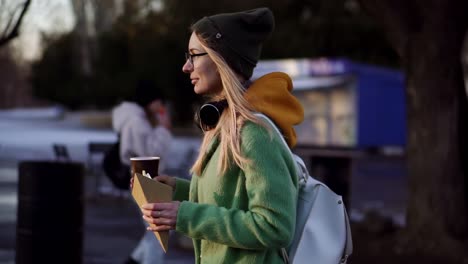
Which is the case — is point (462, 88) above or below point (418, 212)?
above

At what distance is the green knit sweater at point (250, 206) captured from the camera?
2648 mm

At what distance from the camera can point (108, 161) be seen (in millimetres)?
7426

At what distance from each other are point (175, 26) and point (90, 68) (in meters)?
15.0

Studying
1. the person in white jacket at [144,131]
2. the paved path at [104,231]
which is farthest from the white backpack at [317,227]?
the person in white jacket at [144,131]

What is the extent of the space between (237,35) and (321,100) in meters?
27.3

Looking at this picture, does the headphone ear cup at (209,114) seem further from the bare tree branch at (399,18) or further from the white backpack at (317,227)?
the bare tree branch at (399,18)

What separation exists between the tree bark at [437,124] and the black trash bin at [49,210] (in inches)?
163

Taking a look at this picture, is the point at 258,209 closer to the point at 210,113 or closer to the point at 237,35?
the point at 210,113

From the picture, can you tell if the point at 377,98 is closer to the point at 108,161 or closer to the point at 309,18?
the point at 309,18

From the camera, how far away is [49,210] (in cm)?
651

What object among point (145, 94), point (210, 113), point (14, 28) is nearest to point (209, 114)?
point (210, 113)

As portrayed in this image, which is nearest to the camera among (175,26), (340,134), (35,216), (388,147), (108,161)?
(35,216)

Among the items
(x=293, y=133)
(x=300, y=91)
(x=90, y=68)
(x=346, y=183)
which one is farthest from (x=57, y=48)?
(x=293, y=133)

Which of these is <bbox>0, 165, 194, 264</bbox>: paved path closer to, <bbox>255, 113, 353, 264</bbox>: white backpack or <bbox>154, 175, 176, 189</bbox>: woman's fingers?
<bbox>154, 175, 176, 189</bbox>: woman's fingers
